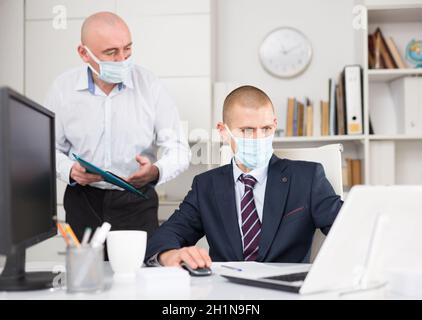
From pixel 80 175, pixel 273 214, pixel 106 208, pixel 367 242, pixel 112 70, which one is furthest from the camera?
pixel 112 70

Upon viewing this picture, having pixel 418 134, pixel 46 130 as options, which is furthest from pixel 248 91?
pixel 418 134

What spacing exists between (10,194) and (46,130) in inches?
12.7

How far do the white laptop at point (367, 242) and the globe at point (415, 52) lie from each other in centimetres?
248

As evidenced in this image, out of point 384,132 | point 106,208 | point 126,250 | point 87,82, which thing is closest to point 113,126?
point 87,82

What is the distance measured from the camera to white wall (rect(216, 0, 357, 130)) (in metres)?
3.39

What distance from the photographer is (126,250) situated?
45.5 inches

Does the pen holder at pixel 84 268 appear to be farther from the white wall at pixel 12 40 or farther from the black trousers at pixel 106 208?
the white wall at pixel 12 40

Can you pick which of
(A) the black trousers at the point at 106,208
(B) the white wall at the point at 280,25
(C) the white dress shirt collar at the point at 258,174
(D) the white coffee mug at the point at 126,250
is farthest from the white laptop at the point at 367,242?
(B) the white wall at the point at 280,25

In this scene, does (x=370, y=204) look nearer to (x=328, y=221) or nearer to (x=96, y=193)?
(x=328, y=221)

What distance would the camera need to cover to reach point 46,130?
1264 mm

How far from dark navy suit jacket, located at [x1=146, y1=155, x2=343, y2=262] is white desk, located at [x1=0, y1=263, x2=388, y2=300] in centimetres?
44

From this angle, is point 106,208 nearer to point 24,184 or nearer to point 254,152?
point 254,152

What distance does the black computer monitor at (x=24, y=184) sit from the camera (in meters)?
0.97

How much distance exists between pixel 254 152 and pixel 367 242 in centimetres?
80
